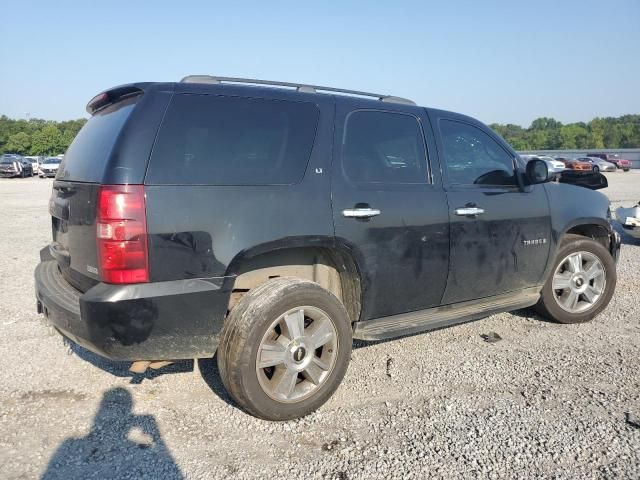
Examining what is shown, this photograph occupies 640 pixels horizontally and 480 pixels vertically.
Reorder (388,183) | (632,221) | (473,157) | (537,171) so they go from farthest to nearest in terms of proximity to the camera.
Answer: (632,221) → (537,171) → (473,157) → (388,183)

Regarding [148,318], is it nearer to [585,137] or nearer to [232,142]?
[232,142]

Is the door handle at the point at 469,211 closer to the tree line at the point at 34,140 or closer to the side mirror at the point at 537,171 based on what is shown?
the side mirror at the point at 537,171

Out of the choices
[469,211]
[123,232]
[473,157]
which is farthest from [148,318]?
[473,157]

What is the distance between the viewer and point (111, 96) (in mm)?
3188

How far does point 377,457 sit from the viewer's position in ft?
8.93

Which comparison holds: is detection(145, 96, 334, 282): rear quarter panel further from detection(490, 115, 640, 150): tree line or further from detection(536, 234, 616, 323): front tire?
detection(490, 115, 640, 150): tree line

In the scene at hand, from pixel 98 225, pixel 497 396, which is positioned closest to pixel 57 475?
pixel 98 225

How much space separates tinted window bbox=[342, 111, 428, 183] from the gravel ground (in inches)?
57.8

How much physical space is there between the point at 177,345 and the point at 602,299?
13.4 ft

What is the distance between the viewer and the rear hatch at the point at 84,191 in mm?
2791

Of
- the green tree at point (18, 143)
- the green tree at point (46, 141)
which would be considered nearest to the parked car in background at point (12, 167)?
the green tree at point (46, 141)

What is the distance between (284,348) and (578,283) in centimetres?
322

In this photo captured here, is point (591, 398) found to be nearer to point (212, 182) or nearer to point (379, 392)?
point (379, 392)

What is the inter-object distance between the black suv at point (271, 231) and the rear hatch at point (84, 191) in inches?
0.7
